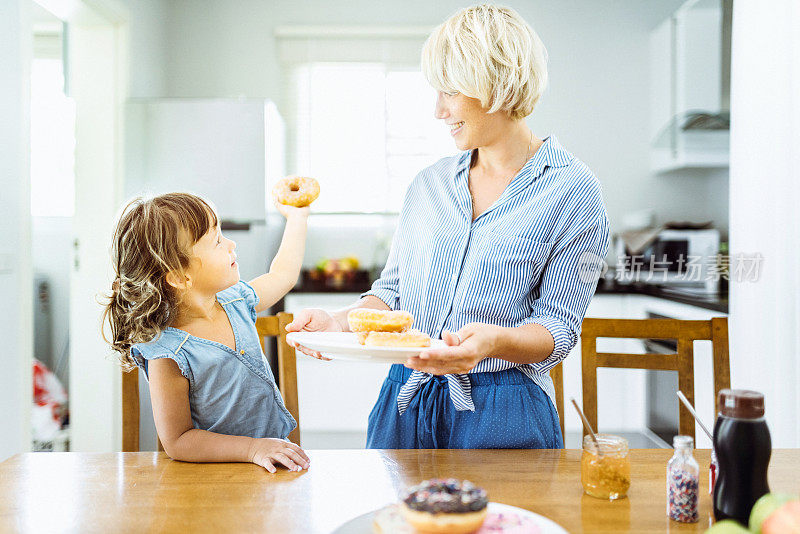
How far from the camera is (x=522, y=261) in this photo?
1302 mm

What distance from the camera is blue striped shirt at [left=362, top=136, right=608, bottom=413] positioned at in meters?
1.30

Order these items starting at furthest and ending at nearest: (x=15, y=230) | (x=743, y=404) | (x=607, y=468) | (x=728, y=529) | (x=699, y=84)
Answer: (x=699, y=84)
(x=15, y=230)
(x=607, y=468)
(x=743, y=404)
(x=728, y=529)

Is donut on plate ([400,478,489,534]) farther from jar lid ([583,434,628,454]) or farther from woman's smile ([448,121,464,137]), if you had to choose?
woman's smile ([448,121,464,137])

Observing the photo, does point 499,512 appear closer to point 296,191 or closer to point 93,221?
point 296,191

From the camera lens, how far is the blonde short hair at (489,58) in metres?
1.26

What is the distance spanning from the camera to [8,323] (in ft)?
7.73

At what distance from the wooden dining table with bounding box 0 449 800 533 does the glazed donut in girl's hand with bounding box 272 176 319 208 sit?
579mm

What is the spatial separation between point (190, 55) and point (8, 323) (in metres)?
2.44

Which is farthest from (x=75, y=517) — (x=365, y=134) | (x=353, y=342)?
(x=365, y=134)

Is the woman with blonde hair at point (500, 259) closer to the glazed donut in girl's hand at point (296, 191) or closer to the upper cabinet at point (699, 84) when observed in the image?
the glazed donut in girl's hand at point (296, 191)

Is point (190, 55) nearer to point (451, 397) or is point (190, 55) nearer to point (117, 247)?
point (117, 247)

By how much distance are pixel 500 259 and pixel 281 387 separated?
1.74ft

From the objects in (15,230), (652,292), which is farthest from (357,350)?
(652,292)

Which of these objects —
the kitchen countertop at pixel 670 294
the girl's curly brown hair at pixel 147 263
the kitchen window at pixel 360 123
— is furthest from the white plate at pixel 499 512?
the kitchen window at pixel 360 123
